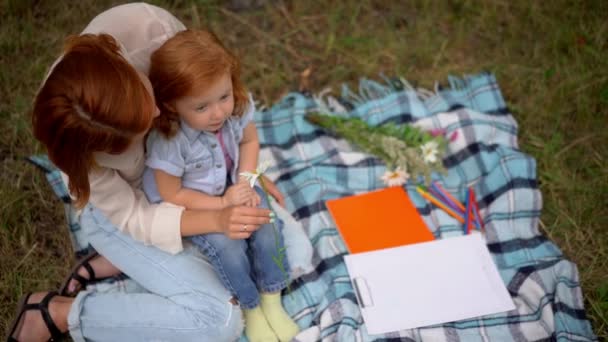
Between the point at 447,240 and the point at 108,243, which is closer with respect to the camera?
the point at 108,243

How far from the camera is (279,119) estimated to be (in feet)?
7.68

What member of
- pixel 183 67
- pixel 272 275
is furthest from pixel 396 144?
pixel 183 67

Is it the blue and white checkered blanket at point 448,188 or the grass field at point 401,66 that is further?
the grass field at point 401,66

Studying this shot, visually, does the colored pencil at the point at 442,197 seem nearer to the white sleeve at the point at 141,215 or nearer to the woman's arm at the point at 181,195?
the woman's arm at the point at 181,195

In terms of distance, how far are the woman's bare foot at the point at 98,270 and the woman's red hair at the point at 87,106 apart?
1.97 ft

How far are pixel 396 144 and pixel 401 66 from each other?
0.68m

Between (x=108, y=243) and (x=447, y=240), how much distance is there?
46.4 inches

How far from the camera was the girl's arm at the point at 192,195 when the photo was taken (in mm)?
1567

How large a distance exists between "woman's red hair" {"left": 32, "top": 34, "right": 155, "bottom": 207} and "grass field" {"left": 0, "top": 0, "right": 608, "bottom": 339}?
83cm

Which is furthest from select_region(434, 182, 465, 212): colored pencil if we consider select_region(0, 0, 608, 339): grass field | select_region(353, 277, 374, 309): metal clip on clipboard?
select_region(353, 277, 374, 309): metal clip on clipboard

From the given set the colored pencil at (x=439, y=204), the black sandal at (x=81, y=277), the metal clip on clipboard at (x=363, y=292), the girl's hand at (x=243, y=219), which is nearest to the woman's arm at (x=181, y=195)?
the girl's hand at (x=243, y=219)

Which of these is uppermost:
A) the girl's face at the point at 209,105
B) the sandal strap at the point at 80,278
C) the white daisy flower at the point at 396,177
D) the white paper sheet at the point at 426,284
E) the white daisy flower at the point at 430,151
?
the girl's face at the point at 209,105

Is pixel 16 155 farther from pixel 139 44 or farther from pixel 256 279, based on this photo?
pixel 256 279

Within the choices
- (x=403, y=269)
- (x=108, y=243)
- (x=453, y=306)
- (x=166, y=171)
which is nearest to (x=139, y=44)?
(x=166, y=171)
